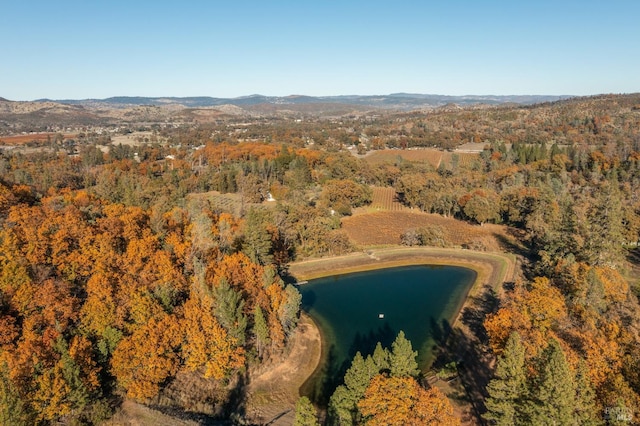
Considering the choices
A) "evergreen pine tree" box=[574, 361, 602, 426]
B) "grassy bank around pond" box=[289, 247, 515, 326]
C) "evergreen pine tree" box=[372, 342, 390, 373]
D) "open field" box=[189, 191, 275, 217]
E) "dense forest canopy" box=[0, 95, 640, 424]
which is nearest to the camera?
"evergreen pine tree" box=[574, 361, 602, 426]

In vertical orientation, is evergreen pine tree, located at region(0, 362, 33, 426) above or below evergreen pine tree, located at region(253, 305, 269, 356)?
above

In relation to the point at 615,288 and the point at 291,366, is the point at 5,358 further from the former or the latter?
the point at 615,288

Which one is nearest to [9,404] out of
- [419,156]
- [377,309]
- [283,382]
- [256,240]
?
[283,382]

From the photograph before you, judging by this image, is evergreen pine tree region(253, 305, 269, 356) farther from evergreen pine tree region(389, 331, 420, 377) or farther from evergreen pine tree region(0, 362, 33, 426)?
evergreen pine tree region(0, 362, 33, 426)

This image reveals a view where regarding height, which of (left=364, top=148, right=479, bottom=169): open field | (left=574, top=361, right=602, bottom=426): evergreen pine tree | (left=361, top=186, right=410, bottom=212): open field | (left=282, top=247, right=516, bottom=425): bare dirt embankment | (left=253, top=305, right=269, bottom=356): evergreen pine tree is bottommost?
(left=282, top=247, right=516, bottom=425): bare dirt embankment

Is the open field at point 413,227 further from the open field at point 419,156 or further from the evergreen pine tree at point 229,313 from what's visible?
the open field at point 419,156

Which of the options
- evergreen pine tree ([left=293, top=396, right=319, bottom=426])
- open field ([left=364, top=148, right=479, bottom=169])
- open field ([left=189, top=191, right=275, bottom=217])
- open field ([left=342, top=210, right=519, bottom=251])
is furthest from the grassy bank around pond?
open field ([left=364, top=148, right=479, bottom=169])
